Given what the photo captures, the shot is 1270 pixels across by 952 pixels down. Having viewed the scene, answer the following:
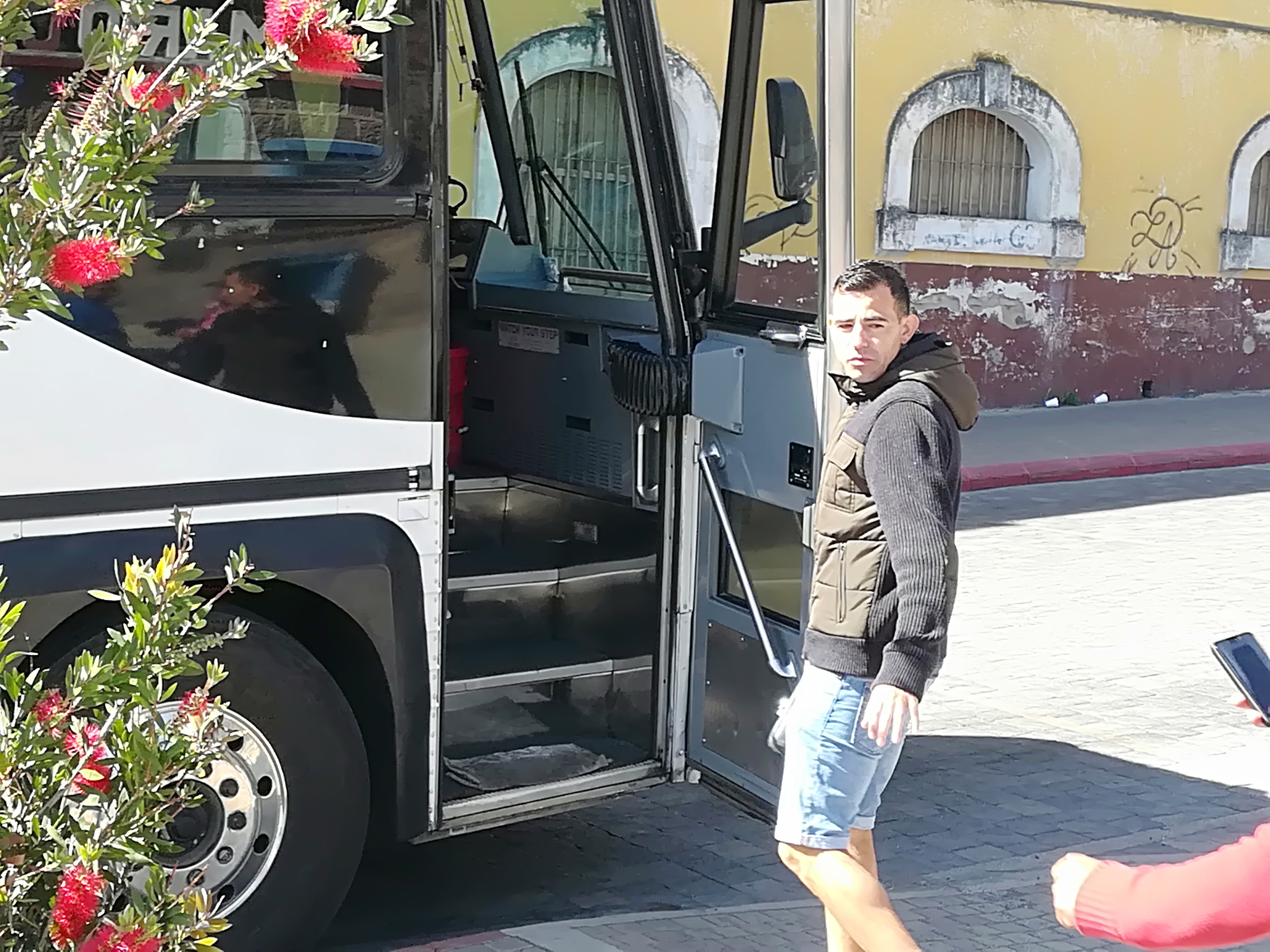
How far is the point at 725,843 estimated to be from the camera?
5477mm

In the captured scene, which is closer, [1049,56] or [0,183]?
[0,183]

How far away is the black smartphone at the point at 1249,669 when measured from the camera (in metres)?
2.65

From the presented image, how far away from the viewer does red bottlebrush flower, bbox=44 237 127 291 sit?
178 cm

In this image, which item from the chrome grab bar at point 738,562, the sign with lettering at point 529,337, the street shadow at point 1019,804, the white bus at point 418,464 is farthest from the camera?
the sign with lettering at point 529,337

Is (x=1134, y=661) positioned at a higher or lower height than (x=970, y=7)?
lower

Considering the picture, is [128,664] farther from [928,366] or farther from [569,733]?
[569,733]

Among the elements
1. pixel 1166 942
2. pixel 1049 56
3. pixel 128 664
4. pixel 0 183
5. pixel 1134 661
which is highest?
pixel 1049 56

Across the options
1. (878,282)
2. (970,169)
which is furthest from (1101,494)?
(878,282)

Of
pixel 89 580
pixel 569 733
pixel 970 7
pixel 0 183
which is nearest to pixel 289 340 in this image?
pixel 89 580

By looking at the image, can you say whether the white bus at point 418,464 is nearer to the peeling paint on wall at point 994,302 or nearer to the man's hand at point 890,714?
the man's hand at point 890,714

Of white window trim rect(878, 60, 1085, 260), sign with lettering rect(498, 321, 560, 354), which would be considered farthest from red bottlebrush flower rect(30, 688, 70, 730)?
white window trim rect(878, 60, 1085, 260)

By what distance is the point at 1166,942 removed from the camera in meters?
2.31

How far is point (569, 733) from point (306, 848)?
1108 millimetres

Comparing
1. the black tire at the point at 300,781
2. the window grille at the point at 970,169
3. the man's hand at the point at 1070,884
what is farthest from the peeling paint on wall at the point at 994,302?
the man's hand at the point at 1070,884
